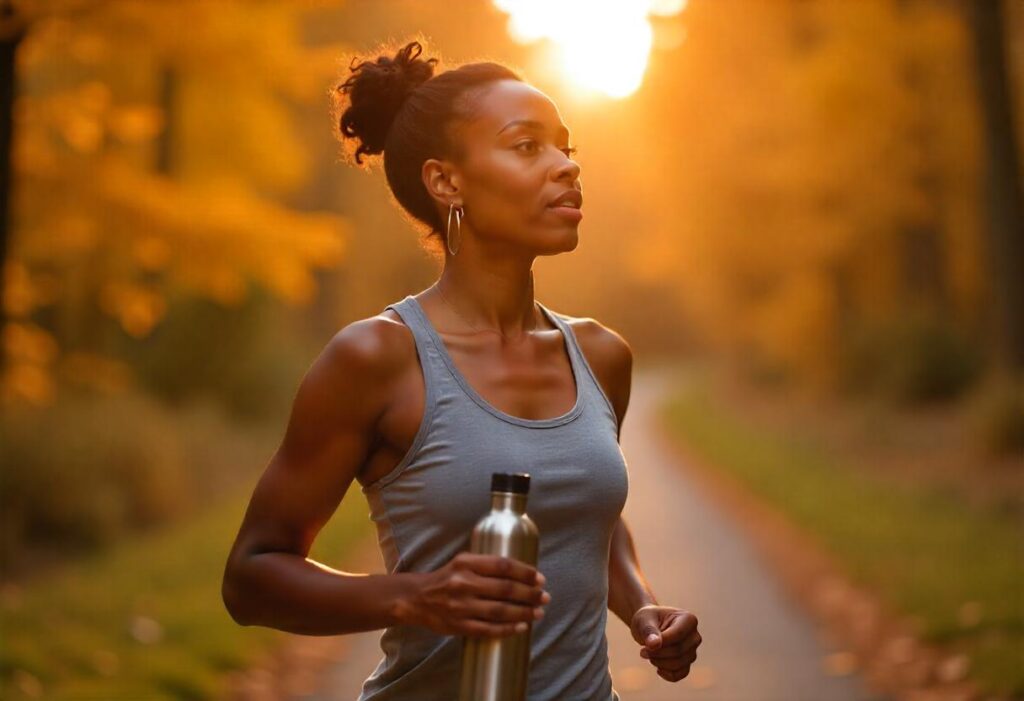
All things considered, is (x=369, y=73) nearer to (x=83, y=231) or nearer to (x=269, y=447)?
(x=83, y=231)

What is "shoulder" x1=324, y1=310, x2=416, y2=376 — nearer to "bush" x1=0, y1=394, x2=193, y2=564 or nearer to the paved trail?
the paved trail

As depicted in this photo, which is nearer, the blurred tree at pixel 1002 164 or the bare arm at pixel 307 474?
the bare arm at pixel 307 474

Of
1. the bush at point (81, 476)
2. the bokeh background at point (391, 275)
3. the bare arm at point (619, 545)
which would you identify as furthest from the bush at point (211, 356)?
the bare arm at point (619, 545)

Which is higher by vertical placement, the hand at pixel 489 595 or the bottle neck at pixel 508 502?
the bottle neck at pixel 508 502

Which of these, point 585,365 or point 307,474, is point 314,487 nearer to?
point 307,474

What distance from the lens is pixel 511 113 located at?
2469 mm

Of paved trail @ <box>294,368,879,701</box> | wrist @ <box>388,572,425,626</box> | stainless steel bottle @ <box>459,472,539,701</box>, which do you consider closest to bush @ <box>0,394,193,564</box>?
paved trail @ <box>294,368,879,701</box>

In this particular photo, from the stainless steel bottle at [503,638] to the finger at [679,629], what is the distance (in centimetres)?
53

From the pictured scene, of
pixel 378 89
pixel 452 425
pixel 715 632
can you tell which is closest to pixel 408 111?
pixel 378 89

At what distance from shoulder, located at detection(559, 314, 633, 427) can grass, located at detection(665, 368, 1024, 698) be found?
4.08 metres

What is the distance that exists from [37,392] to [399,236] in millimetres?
19646

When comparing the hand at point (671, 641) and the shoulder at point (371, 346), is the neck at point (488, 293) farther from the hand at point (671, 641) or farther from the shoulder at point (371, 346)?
the hand at point (671, 641)

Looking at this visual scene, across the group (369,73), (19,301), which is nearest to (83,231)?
(19,301)

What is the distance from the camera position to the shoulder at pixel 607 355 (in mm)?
2725
